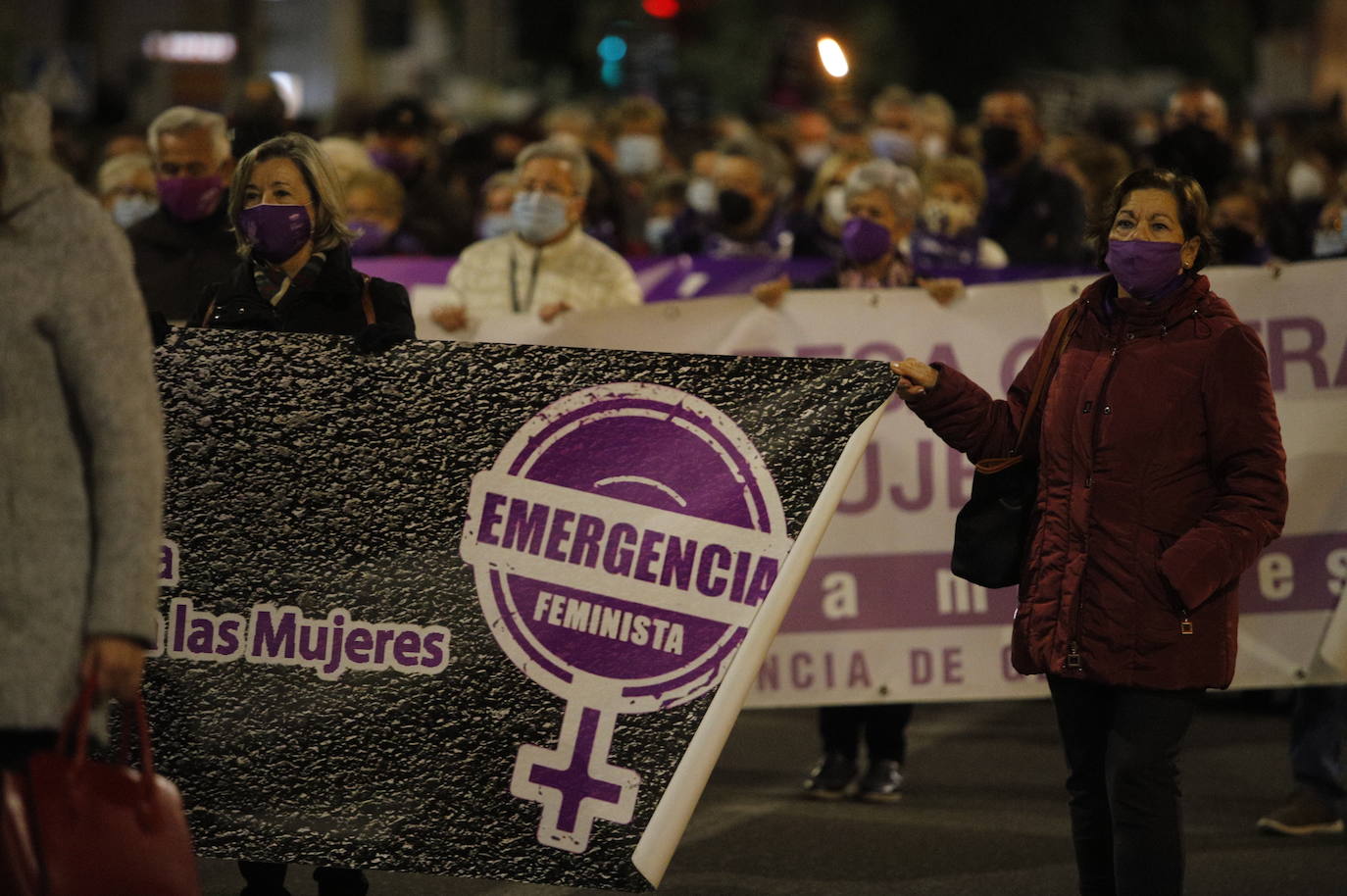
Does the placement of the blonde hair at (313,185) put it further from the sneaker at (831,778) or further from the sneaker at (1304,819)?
the sneaker at (1304,819)

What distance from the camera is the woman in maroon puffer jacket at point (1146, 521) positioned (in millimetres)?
4445

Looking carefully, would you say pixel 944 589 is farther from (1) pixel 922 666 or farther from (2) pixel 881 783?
(2) pixel 881 783

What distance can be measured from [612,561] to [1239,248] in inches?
184

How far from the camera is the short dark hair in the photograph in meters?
4.64

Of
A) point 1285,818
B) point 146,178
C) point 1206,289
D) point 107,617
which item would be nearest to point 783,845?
point 1285,818

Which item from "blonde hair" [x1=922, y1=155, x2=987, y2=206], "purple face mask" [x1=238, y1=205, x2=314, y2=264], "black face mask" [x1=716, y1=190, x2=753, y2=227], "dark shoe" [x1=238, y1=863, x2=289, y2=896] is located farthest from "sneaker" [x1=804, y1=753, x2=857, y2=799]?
"black face mask" [x1=716, y1=190, x2=753, y2=227]

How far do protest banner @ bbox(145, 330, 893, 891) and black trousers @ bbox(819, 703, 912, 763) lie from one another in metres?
2.35

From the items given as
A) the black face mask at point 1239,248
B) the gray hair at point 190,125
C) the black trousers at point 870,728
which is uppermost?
the gray hair at point 190,125

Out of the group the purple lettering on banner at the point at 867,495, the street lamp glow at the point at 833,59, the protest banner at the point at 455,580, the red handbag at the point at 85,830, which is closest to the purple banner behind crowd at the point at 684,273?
the purple lettering on banner at the point at 867,495

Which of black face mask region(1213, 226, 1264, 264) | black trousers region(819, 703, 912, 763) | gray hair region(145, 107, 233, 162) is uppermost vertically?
gray hair region(145, 107, 233, 162)

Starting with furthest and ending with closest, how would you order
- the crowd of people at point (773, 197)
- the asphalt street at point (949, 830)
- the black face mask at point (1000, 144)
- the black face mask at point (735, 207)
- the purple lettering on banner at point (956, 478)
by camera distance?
1. the black face mask at point (1000, 144)
2. the black face mask at point (735, 207)
3. the crowd of people at point (773, 197)
4. the purple lettering on banner at point (956, 478)
5. the asphalt street at point (949, 830)

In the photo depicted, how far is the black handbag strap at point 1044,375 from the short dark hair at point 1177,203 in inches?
5.7

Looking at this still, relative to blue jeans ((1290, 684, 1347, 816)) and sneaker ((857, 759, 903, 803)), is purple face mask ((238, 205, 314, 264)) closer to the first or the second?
sneaker ((857, 759, 903, 803))

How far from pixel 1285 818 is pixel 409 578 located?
307cm
